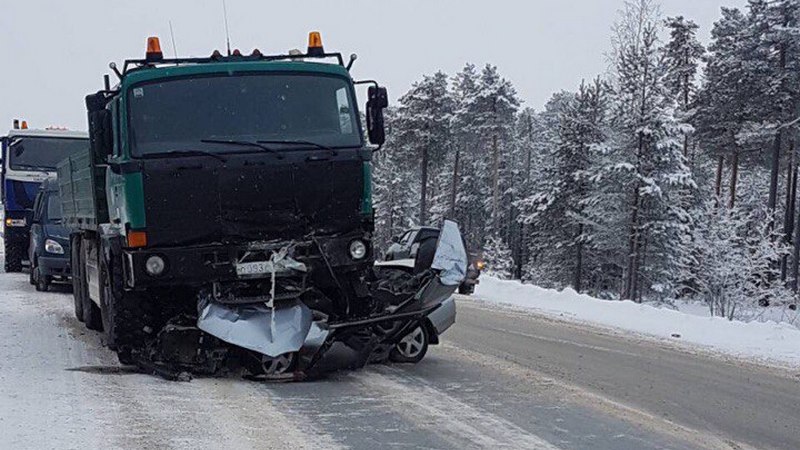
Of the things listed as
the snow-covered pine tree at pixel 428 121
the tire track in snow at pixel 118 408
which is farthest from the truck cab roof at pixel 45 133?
the snow-covered pine tree at pixel 428 121

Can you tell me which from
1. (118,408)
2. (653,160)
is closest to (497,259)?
(653,160)

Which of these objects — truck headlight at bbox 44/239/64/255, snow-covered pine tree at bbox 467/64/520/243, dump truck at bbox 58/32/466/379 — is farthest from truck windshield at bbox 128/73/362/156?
snow-covered pine tree at bbox 467/64/520/243

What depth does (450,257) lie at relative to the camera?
8.53 metres

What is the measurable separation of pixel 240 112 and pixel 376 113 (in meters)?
1.34

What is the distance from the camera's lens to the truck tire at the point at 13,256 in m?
22.5

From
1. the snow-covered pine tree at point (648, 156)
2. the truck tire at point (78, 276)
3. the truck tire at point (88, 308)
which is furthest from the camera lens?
the snow-covered pine tree at point (648, 156)

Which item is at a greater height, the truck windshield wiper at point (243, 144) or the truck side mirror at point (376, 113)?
→ the truck side mirror at point (376, 113)

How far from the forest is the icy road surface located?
66.1 ft

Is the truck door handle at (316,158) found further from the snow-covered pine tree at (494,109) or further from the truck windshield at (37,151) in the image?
the snow-covered pine tree at (494,109)

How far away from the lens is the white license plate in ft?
25.2

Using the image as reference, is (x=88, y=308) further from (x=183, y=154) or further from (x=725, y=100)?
(x=725, y=100)

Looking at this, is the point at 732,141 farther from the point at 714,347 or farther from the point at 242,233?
the point at 242,233

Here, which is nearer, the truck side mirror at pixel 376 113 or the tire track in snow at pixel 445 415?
the tire track in snow at pixel 445 415

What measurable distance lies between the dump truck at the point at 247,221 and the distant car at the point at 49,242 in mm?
8821
